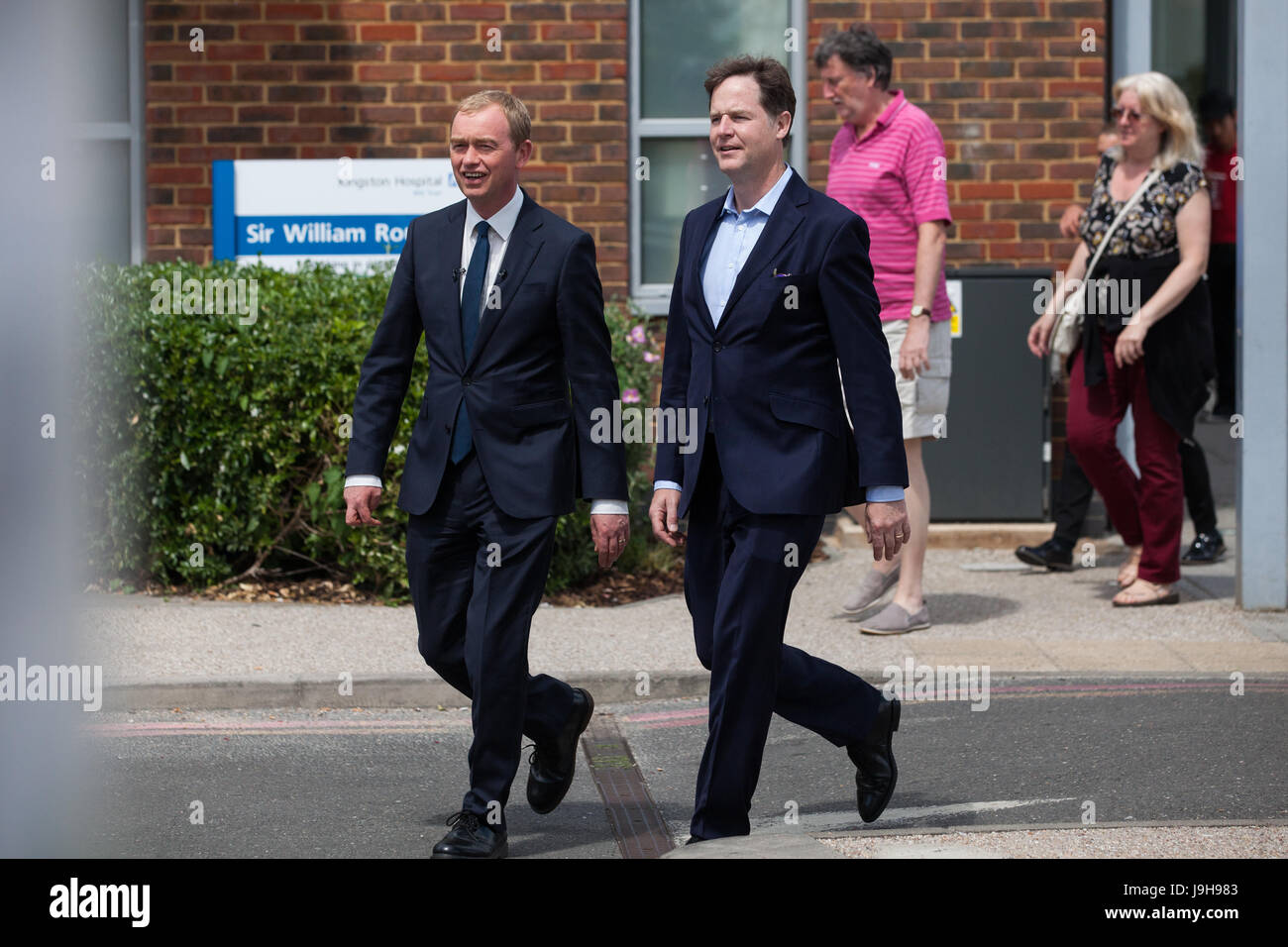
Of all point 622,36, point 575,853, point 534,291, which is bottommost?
point 575,853

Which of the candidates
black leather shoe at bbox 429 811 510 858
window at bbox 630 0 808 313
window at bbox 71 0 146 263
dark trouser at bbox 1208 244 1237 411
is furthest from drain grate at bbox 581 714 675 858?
dark trouser at bbox 1208 244 1237 411

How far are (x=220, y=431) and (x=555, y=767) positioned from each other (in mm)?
3483

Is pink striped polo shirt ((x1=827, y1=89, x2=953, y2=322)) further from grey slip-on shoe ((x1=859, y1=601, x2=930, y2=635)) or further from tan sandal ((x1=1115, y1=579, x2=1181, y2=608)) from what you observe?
tan sandal ((x1=1115, y1=579, x2=1181, y2=608))

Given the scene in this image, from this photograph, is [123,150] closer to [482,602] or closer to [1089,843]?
[482,602]

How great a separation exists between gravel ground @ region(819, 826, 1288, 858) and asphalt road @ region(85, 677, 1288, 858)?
0.85 ft

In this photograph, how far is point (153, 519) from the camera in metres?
8.00

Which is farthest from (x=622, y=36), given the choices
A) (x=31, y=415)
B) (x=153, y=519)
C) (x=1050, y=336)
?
(x=31, y=415)

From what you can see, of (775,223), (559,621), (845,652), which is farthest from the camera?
(559,621)

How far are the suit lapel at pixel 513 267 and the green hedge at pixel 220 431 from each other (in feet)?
10.3

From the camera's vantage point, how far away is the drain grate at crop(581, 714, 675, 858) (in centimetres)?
484

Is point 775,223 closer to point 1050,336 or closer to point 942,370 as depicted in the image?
point 942,370

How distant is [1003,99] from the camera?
385 inches

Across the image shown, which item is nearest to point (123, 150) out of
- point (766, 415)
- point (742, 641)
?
point (766, 415)

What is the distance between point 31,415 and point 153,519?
214 inches
